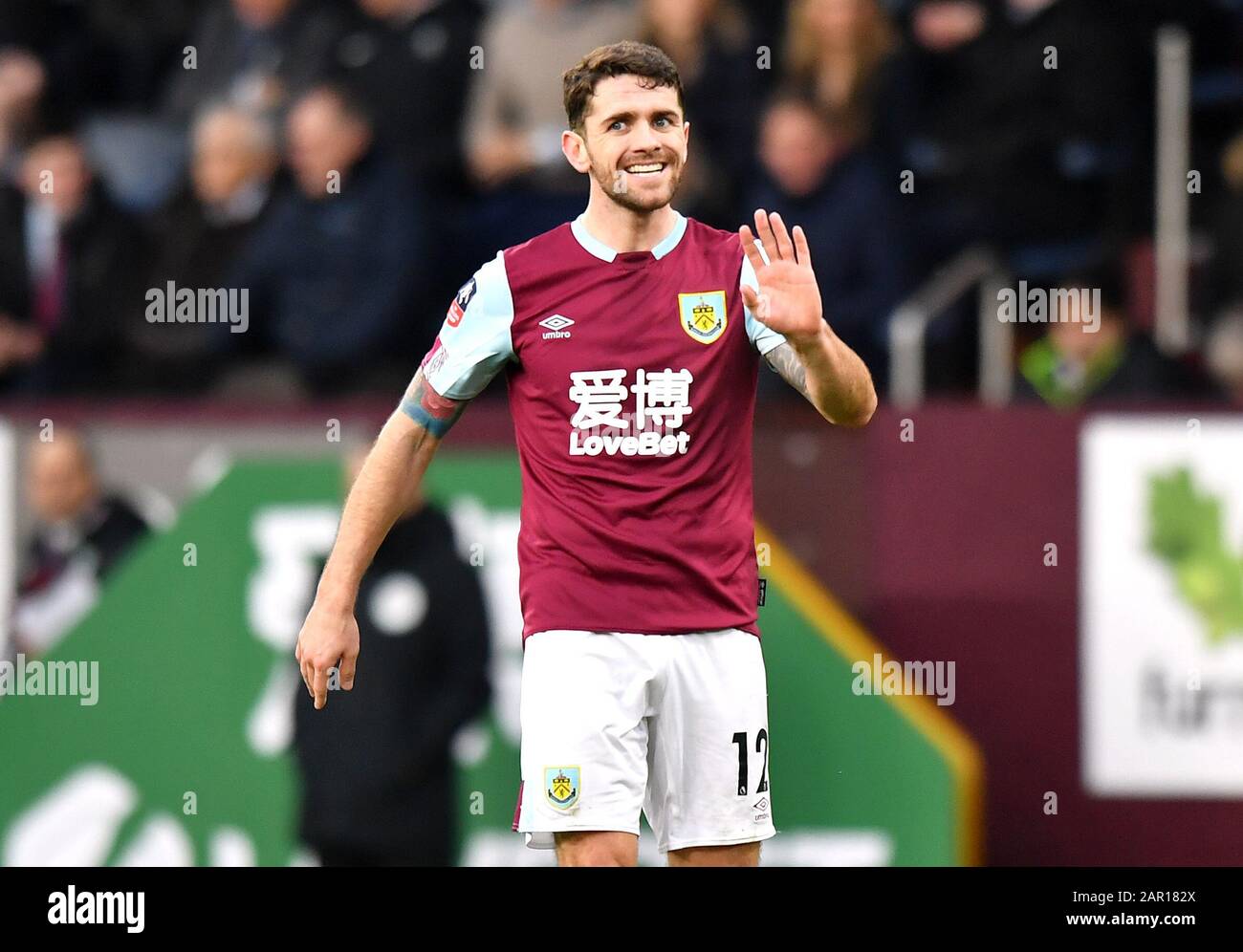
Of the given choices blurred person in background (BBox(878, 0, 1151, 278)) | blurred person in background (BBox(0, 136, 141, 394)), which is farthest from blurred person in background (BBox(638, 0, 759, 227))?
blurred person in background (BBox(0, 136, 141, 394))

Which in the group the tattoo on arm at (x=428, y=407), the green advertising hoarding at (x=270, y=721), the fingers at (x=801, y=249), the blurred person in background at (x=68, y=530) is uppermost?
the fingers at (x=801, y=249)

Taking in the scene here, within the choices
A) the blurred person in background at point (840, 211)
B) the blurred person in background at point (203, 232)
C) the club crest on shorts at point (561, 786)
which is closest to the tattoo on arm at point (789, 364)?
the club crest on shorts at point (561, 786)

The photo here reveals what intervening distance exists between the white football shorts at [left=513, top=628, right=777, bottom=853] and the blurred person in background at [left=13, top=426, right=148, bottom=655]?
2.78m

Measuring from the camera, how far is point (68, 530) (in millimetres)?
7297

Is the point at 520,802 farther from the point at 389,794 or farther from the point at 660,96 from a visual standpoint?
the point at 389,794

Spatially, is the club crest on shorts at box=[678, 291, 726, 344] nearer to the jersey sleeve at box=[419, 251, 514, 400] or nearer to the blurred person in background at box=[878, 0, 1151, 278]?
the jersey sleeve at box=[419, 251, 514, 400]

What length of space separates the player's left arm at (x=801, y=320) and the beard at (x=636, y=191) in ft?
0.78

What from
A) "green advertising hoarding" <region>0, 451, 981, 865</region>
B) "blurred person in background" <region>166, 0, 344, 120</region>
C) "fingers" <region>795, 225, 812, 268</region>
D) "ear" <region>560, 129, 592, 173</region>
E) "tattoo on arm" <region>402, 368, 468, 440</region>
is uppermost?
"blurred person in background" <region>166, 0, 344, 120</region>

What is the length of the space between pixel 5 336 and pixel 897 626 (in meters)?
3.67

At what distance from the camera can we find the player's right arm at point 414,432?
5.04 m

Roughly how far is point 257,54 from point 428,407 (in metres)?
4.17

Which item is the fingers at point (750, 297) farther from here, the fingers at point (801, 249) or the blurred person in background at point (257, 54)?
the blurred person in background at point (257, 54)

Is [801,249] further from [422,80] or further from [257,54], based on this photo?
[257,54]

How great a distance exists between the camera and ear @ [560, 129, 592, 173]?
5.03 metres
